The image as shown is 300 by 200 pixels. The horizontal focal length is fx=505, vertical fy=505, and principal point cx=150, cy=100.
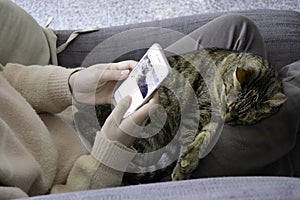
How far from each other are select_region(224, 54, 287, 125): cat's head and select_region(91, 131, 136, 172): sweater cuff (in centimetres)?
22

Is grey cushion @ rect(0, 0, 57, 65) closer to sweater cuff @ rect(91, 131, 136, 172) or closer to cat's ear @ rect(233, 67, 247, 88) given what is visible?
sweater cuff @ rect(91, 131, 136, 172)

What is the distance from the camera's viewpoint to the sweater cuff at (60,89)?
972 mm

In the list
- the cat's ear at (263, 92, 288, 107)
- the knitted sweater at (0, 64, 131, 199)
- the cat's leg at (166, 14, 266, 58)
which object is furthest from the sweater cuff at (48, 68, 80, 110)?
the cat's ear at (263, 92, 288, 107)

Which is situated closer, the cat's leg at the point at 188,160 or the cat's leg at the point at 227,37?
the cat's leg at the point at 188,160

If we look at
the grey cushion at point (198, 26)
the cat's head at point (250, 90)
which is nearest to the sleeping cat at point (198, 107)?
the cat's head at point (250, 90)

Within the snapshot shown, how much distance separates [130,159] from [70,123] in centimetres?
18

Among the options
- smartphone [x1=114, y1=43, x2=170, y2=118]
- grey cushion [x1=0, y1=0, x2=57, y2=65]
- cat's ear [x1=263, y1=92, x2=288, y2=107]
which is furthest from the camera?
grey cushion [x1=0, y1=0, x2=57, y2=65]

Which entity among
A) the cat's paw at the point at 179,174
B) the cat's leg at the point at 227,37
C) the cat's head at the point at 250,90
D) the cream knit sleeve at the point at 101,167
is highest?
the cat's leg at the point at 227,37

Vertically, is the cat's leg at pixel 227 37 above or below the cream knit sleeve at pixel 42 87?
above

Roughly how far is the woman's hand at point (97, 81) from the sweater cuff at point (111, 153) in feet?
0.40

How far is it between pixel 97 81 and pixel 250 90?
29 centimetres

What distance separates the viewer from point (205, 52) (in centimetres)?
104

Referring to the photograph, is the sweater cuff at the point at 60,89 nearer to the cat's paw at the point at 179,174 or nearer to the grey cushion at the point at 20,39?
the grey cushion at the point at 20,39

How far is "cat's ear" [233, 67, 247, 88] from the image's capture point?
0.93m
